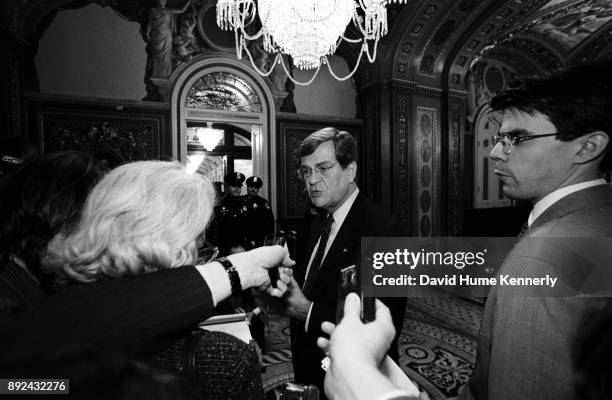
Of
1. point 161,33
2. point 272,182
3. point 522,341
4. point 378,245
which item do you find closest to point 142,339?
point 522,341

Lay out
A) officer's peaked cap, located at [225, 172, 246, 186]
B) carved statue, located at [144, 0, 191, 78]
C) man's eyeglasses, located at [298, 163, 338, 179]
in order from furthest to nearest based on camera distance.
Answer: carved statue, located at [144, 0, 191, 78] < officer's peaked cap, located at [225, 172, 246, 186] < man's eyeglasses, located at [298, 163, 338, 179]

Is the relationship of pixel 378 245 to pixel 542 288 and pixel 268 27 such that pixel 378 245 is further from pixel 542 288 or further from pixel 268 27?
pixel 268 27

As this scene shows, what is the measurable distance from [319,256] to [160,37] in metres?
6.17

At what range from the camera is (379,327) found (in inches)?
28.6

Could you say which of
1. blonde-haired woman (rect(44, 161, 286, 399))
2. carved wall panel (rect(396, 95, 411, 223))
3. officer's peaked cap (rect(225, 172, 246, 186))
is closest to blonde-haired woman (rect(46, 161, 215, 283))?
blonde-haired woman (rect(44, 161, 286, 399))

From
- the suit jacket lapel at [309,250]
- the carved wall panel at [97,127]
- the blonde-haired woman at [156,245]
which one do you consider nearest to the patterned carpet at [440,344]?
the suit jacket lapel at [309,250]

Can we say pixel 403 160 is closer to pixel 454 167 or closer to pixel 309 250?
pixel 454 167

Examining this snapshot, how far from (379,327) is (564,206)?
2.65 feet

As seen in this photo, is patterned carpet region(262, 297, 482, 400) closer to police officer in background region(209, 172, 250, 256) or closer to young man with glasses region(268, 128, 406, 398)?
police officer in background region(209, 172, 250, 256)

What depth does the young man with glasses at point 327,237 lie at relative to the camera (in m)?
1.57

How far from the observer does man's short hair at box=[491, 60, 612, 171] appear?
1.13 meters

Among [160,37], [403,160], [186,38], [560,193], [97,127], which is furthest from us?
[403,160]

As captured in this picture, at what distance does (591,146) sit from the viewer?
1.15 metres

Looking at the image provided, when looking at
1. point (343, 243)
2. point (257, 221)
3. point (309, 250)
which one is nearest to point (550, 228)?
point (343, 243)
